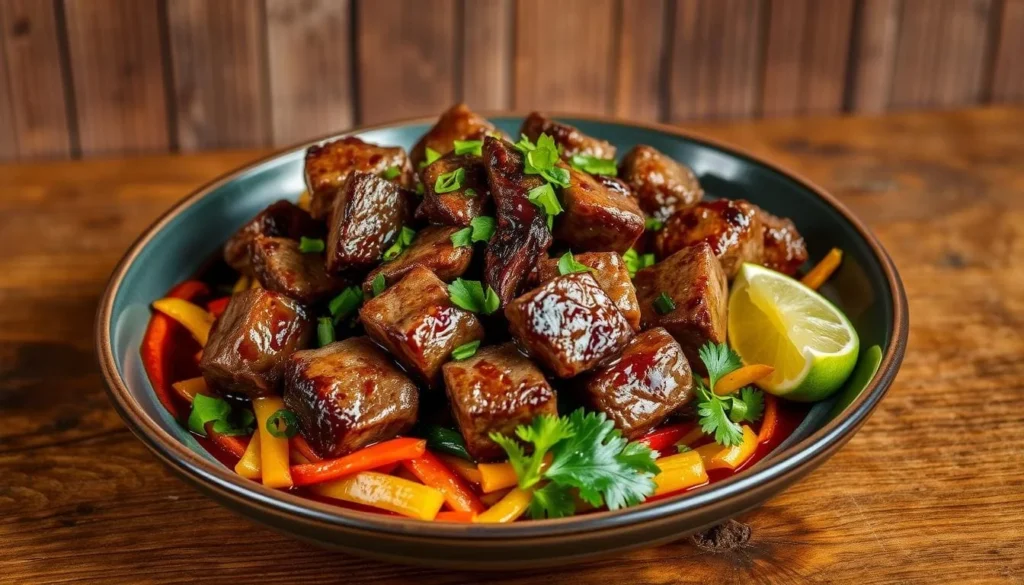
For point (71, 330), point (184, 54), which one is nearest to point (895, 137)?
point (184, 54)

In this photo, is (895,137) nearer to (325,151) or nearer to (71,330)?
(325,151)

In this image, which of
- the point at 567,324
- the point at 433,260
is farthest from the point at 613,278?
the point at 433,260

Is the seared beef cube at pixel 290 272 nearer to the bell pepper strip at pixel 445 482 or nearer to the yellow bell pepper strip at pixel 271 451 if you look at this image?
the yellow bell pepper strip at pixel 271 451

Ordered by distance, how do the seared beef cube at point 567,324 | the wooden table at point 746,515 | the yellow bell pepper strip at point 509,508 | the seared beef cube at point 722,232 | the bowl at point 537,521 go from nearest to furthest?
the bowl at point 537,521
the yellow bell pepper strip at point 509,508
the seared beef cube at point 567,324
the wooden table at point 746,515
the seared beef cube at point 722,232

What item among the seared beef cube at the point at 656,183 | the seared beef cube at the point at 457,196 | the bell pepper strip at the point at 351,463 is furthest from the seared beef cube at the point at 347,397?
the seared beef cube at the point at 656,183

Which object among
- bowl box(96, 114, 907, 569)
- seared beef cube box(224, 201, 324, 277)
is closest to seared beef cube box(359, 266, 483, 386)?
bowl box(96, 114, 907, 569)

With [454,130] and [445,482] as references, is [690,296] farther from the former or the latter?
[454,130]
